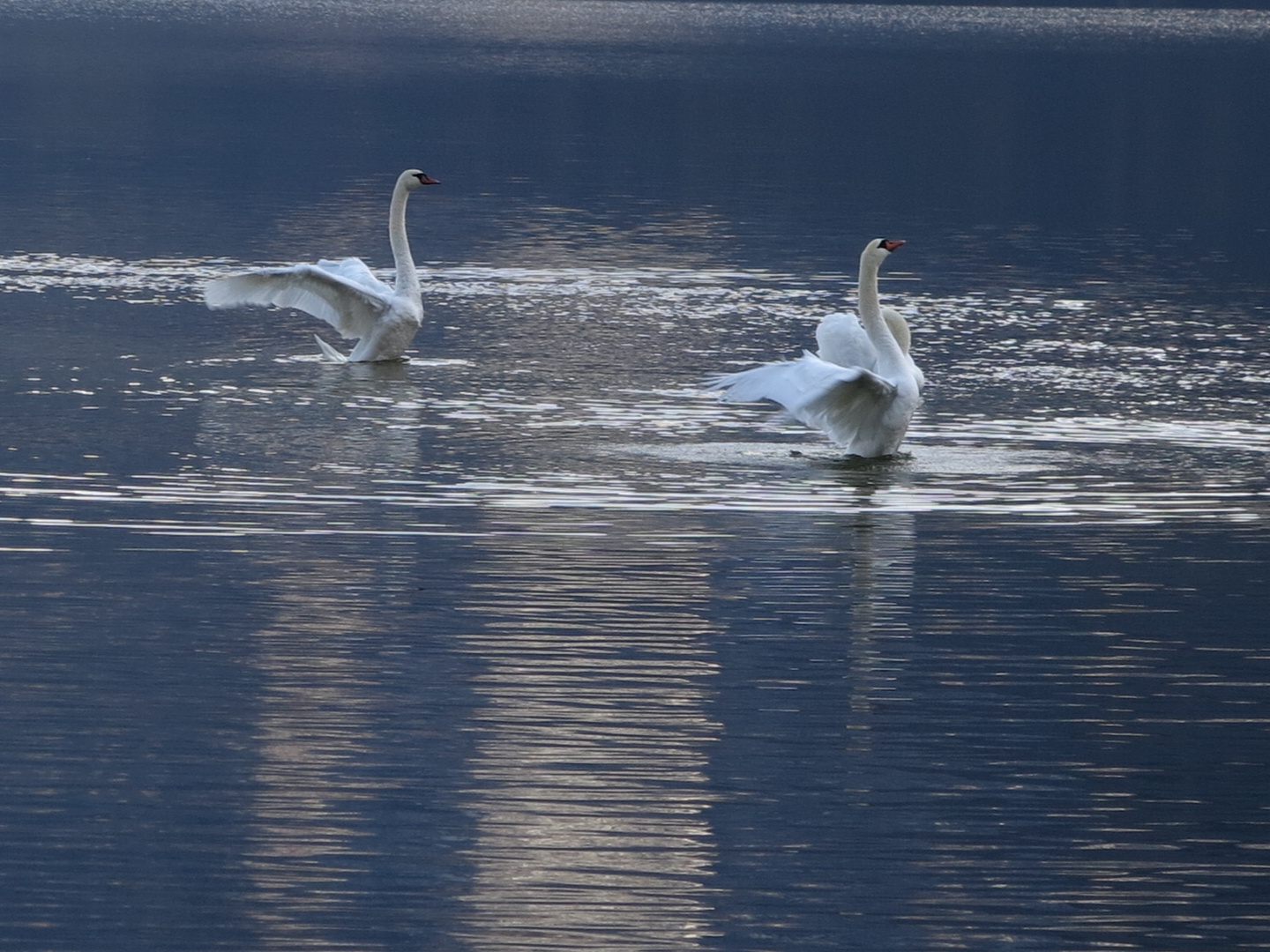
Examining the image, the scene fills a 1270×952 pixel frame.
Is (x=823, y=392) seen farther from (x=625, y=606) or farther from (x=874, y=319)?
(x=625, y=606)

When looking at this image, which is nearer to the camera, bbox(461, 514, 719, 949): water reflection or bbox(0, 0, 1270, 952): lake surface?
bbox(461, 514, 719, 949): water reflection

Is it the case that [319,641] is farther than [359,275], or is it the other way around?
[359,275]

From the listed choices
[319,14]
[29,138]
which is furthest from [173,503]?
[319,14]

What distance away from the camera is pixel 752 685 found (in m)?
8.47

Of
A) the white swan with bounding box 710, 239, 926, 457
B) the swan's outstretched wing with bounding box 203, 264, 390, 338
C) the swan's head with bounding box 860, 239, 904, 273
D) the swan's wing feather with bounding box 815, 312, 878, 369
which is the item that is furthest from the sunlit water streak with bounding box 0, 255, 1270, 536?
the swan's head with bounding box 860, 239, 904, 273

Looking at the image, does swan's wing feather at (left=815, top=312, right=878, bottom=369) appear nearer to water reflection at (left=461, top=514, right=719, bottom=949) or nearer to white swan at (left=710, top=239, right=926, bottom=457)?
white swan at (left=710, top=239, right=926, bottom=457)

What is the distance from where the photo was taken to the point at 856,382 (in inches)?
471

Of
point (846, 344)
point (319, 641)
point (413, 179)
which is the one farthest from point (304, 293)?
point (319, 641)

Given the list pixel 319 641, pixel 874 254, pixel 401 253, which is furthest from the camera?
pixel 401 253

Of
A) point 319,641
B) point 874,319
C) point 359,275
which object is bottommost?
point 319,641

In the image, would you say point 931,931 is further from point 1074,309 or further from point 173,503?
point 1074,309

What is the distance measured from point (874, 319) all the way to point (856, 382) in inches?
34.7

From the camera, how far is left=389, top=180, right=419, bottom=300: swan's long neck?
16.4 metres

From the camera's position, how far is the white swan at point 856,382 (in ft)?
38.7
